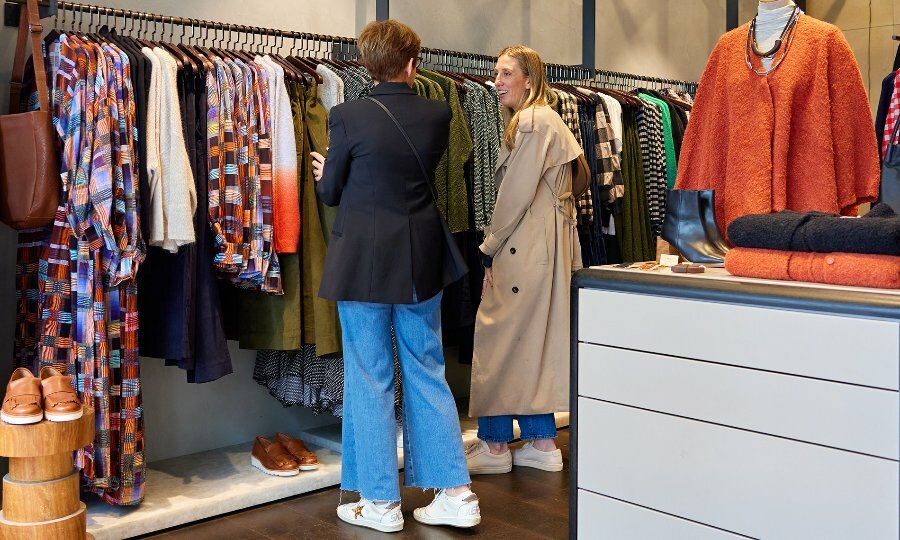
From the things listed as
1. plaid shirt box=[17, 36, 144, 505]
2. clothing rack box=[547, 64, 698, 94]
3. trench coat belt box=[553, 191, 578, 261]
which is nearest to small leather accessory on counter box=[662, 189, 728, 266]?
trench coat belt box=[553, 191, 578, 261]

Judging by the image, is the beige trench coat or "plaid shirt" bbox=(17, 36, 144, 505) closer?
"plaid shirt" bbox=(17, 36, 144, 505)

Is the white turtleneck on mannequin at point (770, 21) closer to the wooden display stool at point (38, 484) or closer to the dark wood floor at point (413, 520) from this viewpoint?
the dark wood floor at point (413, 520)

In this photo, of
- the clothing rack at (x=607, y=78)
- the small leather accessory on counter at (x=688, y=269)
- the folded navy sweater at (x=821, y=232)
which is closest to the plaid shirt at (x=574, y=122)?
the clothing rack at (x=607, y=78)

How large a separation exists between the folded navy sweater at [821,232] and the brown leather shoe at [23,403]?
200cm

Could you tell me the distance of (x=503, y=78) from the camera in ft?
12.7

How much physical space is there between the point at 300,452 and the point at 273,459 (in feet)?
0.41

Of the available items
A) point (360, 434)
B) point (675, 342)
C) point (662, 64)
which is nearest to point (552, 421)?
point (360, 434)

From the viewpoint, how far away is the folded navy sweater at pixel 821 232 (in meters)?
1.97

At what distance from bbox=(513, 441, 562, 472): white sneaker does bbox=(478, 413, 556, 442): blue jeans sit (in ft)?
0.19

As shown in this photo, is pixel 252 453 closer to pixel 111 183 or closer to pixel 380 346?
pixel 380 346

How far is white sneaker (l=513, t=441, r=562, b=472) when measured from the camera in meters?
3.99

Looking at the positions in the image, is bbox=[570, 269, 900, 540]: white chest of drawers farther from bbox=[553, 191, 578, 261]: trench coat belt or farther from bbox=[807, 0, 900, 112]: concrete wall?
bbox=[807, 0, 900, 112]: concrete wall

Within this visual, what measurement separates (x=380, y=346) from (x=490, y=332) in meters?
0.88

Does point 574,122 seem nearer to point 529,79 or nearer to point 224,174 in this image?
point 529,79
